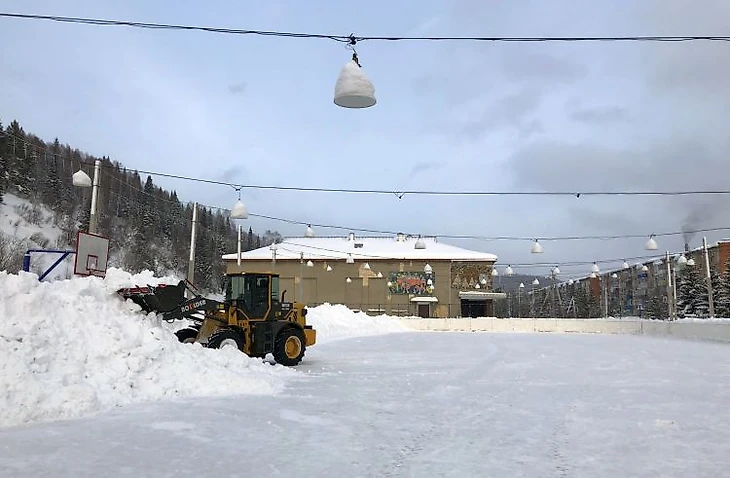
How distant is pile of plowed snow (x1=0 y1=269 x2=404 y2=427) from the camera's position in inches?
306

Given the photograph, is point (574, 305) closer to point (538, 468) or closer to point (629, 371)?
point (629, 371)

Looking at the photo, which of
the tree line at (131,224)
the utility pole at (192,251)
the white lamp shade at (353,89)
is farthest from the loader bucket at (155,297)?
the tree line at (131,224)

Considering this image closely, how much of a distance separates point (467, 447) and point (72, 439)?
4405mm

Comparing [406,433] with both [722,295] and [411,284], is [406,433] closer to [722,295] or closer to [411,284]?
[411,284]

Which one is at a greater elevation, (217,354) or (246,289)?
(246,289)

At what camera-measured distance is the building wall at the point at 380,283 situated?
60.8 metres

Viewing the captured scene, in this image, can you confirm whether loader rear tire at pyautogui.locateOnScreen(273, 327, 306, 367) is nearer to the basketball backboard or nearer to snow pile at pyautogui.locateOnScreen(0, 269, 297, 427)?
snow pile at pyautogui.locateOnScreen(0, 269, 297, 427)

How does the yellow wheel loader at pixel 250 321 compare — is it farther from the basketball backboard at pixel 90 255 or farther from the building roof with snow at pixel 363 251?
the building roof with snow at pixel 363 251

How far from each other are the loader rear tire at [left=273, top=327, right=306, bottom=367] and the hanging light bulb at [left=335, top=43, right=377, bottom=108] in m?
9.89

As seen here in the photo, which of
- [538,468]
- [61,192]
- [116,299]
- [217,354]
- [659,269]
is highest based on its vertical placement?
[61,192]

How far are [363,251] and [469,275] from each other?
1123cm

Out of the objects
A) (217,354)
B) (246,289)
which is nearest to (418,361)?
(246,289)

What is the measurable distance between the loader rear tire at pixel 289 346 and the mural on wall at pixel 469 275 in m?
46.5

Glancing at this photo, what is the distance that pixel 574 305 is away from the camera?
87.3m
